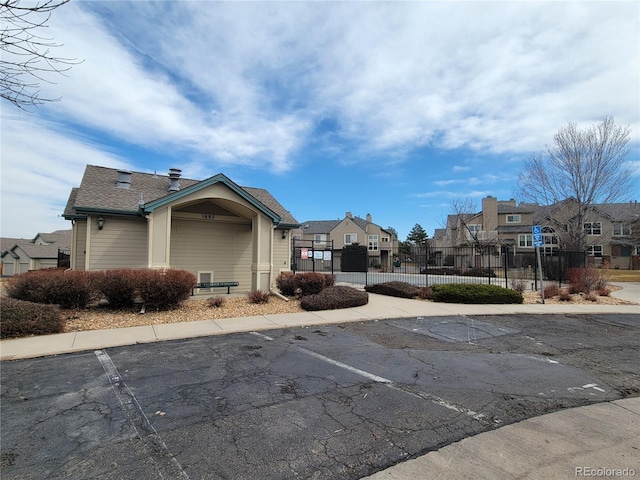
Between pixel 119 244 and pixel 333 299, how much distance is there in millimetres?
8103

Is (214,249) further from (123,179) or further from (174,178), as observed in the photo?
(123,179)

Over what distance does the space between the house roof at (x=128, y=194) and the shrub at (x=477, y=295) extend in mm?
7126

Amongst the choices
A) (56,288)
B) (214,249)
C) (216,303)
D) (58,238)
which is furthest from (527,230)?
(58,238)

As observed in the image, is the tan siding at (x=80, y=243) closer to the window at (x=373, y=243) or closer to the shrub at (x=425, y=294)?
the shrub at (x=425, y=294)

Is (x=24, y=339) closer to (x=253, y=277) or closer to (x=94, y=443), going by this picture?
(x=94, y=443)

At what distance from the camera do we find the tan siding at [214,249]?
1472 centimetres

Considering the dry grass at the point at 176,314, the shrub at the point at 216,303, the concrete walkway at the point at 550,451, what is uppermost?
the shrub at the point at 216,303

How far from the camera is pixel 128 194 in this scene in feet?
46.9

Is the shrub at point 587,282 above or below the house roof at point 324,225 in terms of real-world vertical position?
below

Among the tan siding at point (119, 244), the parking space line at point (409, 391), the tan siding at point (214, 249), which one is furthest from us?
the tan siding at point (214, 249)

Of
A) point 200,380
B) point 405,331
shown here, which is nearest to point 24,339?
point 200,380

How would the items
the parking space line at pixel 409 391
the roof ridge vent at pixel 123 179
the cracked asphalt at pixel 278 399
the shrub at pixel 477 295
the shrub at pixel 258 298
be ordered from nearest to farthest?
the cracked asphalt at pixel 278 399
the parking space line at pixel 409 391
the shrub at pixel 258 298
the shrub at pixel 477 295
the roof ridge vent at pixel 123 179

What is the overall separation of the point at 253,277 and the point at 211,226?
3176 mm

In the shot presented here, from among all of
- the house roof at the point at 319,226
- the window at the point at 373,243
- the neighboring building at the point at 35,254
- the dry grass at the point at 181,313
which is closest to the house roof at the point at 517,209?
the window at the point at 373,243
